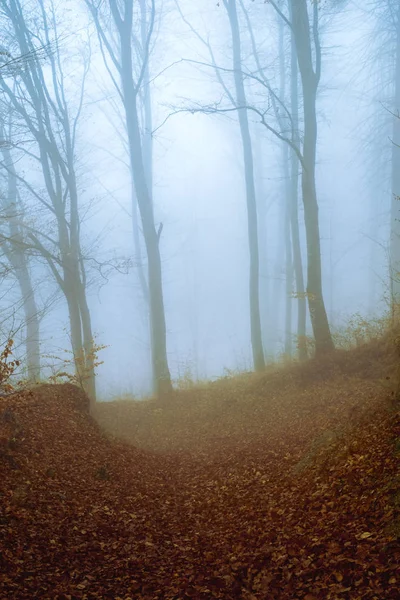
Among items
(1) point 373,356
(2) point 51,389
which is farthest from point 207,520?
(1) point 373,356

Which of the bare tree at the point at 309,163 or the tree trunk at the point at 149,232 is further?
the tree trunk at the point at 149,232

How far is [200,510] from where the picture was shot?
488 cm

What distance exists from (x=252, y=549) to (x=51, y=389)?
5663mm

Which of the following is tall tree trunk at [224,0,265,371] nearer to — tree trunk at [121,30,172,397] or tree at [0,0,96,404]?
tree trunk at [121,30,172,397]

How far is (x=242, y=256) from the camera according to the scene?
54719mm

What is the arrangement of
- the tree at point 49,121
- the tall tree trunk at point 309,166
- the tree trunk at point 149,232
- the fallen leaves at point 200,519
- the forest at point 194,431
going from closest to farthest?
the fallen leaves at point 200,519
the forest at point 194,431
the tall tree trunk at point 309,166
the tree at point 49,121
the tree trunk at point 149,232

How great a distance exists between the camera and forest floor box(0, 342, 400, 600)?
10.1 feet

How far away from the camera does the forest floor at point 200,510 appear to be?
307 centimetres

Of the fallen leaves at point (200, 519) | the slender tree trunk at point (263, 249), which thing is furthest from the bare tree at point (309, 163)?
the slender tree trunk at point (263, 249)

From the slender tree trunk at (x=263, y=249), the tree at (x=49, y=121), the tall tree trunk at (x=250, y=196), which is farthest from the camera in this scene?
the slender tree trunk at (x=263, y=249)

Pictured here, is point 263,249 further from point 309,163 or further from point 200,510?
point 200,510

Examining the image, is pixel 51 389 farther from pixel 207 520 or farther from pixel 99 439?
pixel 207 520

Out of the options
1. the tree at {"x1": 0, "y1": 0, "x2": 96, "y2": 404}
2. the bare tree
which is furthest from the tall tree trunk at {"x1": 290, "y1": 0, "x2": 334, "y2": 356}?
the tree at {"x1": 0, "y1": 0, "x2": 96, "y2": 404}

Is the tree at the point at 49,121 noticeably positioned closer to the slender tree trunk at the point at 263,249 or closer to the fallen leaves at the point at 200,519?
the fallen leaves at the point at 200,519
